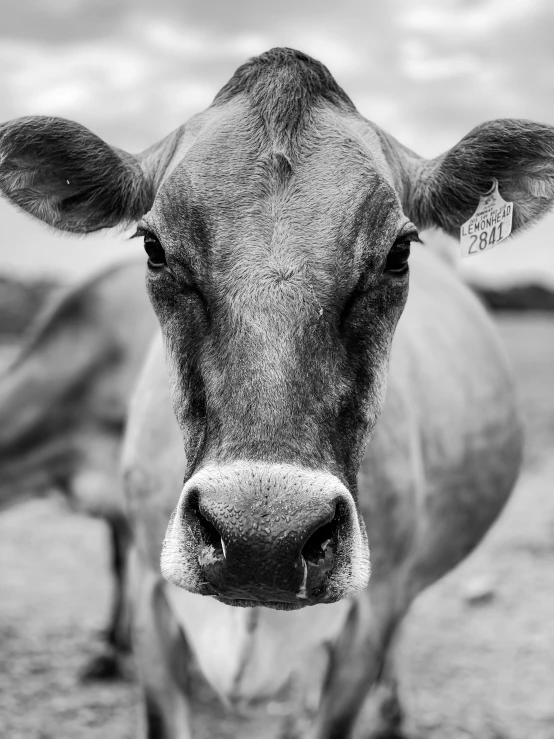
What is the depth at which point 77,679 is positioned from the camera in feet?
16.7

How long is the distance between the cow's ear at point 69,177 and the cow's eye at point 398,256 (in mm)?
890

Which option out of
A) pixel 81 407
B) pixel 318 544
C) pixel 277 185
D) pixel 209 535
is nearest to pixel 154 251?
pixel 277 185

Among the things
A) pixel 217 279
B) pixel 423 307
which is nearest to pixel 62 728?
pixel 423 307

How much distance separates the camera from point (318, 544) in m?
2.05

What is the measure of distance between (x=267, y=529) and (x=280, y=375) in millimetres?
371

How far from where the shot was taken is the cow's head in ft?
6.64

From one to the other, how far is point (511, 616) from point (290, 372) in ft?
15.0

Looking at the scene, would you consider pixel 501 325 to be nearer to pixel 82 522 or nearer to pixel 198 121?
pixel 82 522

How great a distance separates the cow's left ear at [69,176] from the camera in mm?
2803

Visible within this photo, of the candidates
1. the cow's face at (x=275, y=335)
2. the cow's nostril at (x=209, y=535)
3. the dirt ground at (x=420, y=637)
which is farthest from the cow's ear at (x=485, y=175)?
the dirt ground at (x=420, y=637)

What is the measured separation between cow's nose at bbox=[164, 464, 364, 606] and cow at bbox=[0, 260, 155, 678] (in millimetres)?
3143

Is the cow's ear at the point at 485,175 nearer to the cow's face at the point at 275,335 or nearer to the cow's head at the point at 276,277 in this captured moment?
the cow's head at the point at 276,277

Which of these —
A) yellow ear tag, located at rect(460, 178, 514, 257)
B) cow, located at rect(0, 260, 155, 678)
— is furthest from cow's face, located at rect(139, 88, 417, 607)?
cow, located at rect(0, 260, 155, 678)

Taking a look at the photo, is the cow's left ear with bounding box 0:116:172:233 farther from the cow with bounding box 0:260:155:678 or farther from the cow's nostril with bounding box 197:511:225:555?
the cow with bounding box 0:260:155:678
